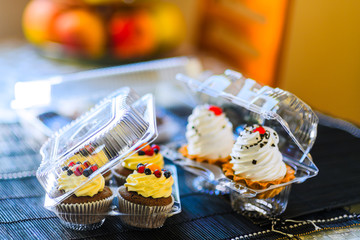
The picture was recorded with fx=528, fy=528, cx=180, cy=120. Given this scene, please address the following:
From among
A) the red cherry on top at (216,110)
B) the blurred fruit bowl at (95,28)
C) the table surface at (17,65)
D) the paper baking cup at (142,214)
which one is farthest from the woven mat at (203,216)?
the blurred fruit bowl at (95,28)

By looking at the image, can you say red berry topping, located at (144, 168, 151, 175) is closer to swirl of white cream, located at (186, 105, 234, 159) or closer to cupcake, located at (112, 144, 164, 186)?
cupcake, located at (112, 144, 164, 186)

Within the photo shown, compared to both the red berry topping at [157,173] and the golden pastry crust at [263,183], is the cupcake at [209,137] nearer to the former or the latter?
the golden pastry crust at [263,183]

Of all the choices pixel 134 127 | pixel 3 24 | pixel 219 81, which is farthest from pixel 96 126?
pixel 3 24

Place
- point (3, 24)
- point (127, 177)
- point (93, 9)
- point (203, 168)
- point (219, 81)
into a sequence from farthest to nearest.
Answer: point (3, 24) → point (93, 9) → point (219, 81) → point (203, 168) → point (127, 177)

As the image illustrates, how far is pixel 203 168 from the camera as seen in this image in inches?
64.5

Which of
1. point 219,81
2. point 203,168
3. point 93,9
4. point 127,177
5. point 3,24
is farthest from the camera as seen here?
point 3,24

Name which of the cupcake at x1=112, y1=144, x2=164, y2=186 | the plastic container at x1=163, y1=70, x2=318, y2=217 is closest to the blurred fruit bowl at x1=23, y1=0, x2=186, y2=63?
the plastic container at x1=163, y1=70, x2=318, y2=217

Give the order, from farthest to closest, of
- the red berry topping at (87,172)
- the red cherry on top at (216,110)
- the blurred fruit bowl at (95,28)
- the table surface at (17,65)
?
the blurred fruit bowl at (95,28), the table surface at (17,65), the red cherry on top at (216,110), the red berry topping at (87,172)

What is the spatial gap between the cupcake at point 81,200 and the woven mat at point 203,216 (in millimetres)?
31

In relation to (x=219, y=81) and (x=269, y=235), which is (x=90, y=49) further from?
(x=269, y=235)

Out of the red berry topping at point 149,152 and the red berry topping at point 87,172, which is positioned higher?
the red berry topping at point 87,172

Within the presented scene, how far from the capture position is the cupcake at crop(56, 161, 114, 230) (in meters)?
1.39

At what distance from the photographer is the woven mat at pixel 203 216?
4.68ft

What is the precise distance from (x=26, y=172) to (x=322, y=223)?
96 cm
